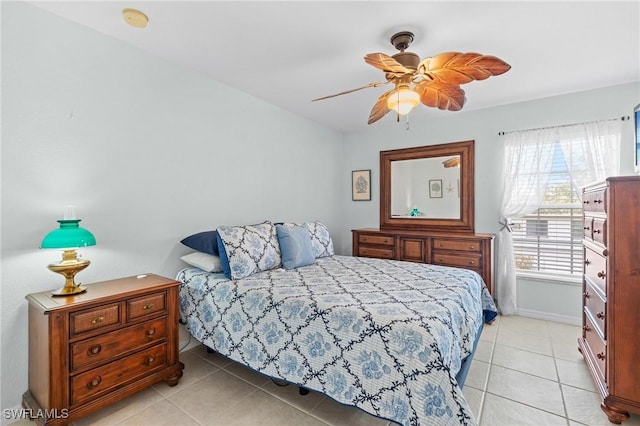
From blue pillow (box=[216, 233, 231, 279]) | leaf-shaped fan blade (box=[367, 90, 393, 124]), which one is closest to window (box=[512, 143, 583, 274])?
leaf-shaped fan blade (box=[367, 90, 393, 124])

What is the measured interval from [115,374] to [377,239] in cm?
315

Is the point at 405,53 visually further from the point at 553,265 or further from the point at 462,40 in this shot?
the point at 553,265

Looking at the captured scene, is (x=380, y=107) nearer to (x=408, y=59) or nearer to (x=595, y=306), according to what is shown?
(x=408, y=59)

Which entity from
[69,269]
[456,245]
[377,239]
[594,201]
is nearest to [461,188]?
[456,245]

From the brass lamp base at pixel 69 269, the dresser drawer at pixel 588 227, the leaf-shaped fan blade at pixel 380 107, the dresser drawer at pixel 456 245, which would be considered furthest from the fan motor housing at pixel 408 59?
the brass lamp base at pixel 69 269

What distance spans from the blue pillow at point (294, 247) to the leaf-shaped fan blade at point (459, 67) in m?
1.71

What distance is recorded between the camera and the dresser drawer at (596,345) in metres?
1.87

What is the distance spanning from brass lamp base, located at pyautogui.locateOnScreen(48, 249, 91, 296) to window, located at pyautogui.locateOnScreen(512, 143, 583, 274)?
14.0ft

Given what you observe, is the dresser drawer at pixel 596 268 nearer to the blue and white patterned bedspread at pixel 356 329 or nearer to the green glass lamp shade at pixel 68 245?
the blue and white patterned bedspread at pixel 356 329

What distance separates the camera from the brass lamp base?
1.77 m

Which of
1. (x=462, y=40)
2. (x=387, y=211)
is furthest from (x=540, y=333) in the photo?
(x=462, y=40)

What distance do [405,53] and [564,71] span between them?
1.74 meters

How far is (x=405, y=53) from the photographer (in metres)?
2.13

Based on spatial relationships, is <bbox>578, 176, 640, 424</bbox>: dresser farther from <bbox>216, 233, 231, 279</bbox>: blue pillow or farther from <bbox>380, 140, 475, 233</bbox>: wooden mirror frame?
<bbox>216, 233, 231, 279</bbox>: blue pillow
